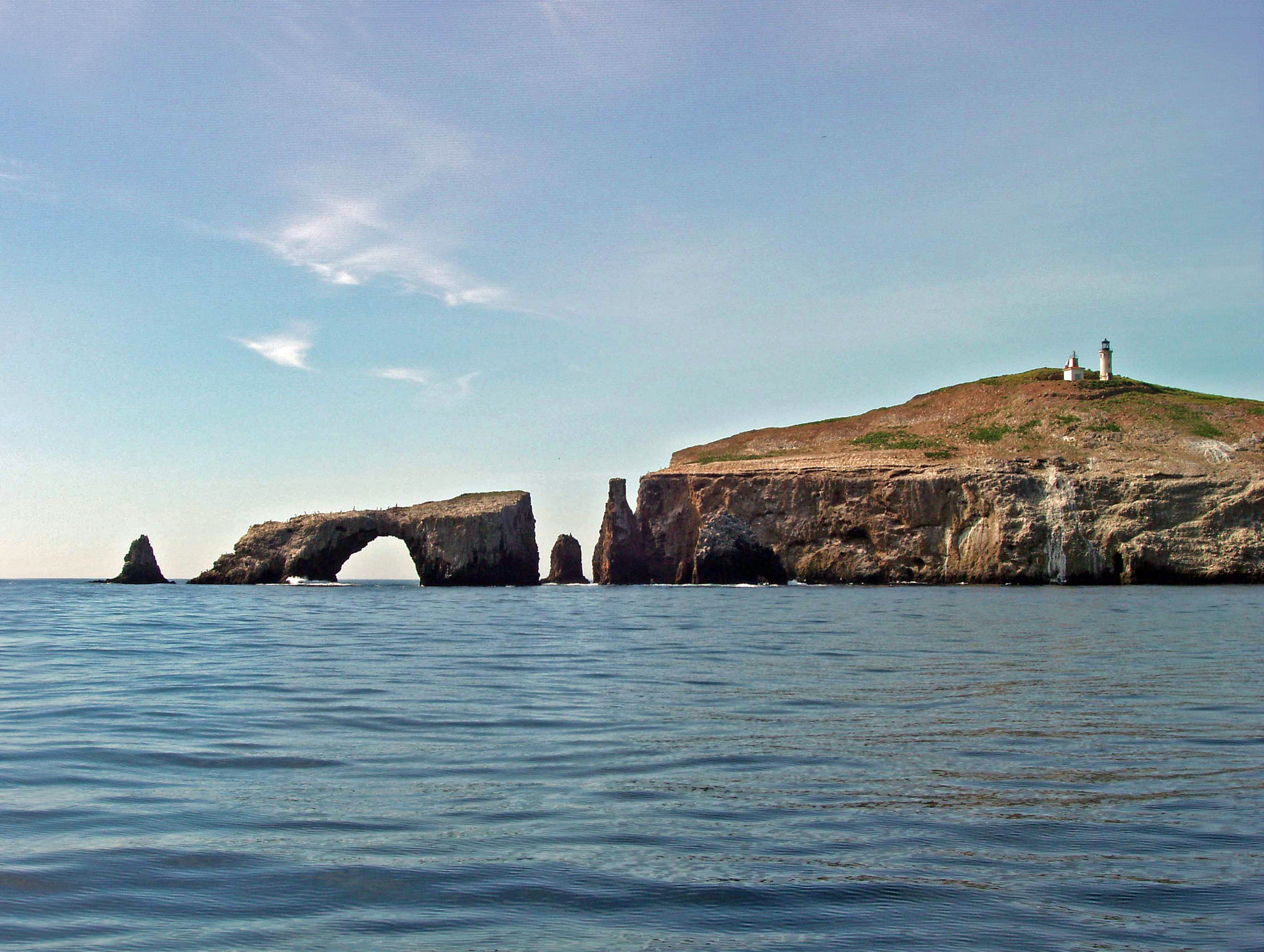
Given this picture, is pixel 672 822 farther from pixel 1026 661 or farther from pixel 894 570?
pixel 894 570

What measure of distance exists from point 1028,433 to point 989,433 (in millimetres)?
3458

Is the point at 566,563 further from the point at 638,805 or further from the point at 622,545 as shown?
the point at 638,805

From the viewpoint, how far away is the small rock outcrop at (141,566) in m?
89.5

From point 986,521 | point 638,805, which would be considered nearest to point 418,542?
point 986,521

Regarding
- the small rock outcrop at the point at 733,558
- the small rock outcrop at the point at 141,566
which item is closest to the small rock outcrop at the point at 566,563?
the small rock outcrop at the point at 733,558

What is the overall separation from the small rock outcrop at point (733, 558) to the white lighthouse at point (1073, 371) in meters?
37.0

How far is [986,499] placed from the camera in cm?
7781

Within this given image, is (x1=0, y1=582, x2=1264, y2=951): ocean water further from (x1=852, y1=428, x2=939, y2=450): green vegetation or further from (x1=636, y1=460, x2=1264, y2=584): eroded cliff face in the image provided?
(x1=852, y1=428, x2=939, y2=450): green vegetation

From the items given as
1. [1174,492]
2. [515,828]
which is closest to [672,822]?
[515,828]

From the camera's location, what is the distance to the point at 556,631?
87.6 feet

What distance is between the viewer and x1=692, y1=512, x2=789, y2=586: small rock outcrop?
8369 cm

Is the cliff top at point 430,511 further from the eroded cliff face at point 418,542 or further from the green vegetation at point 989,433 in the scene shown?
the green vegetation at point 989,433

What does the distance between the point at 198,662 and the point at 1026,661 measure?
14.7 m

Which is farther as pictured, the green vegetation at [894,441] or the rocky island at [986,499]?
the green vegetation at [894,441]
